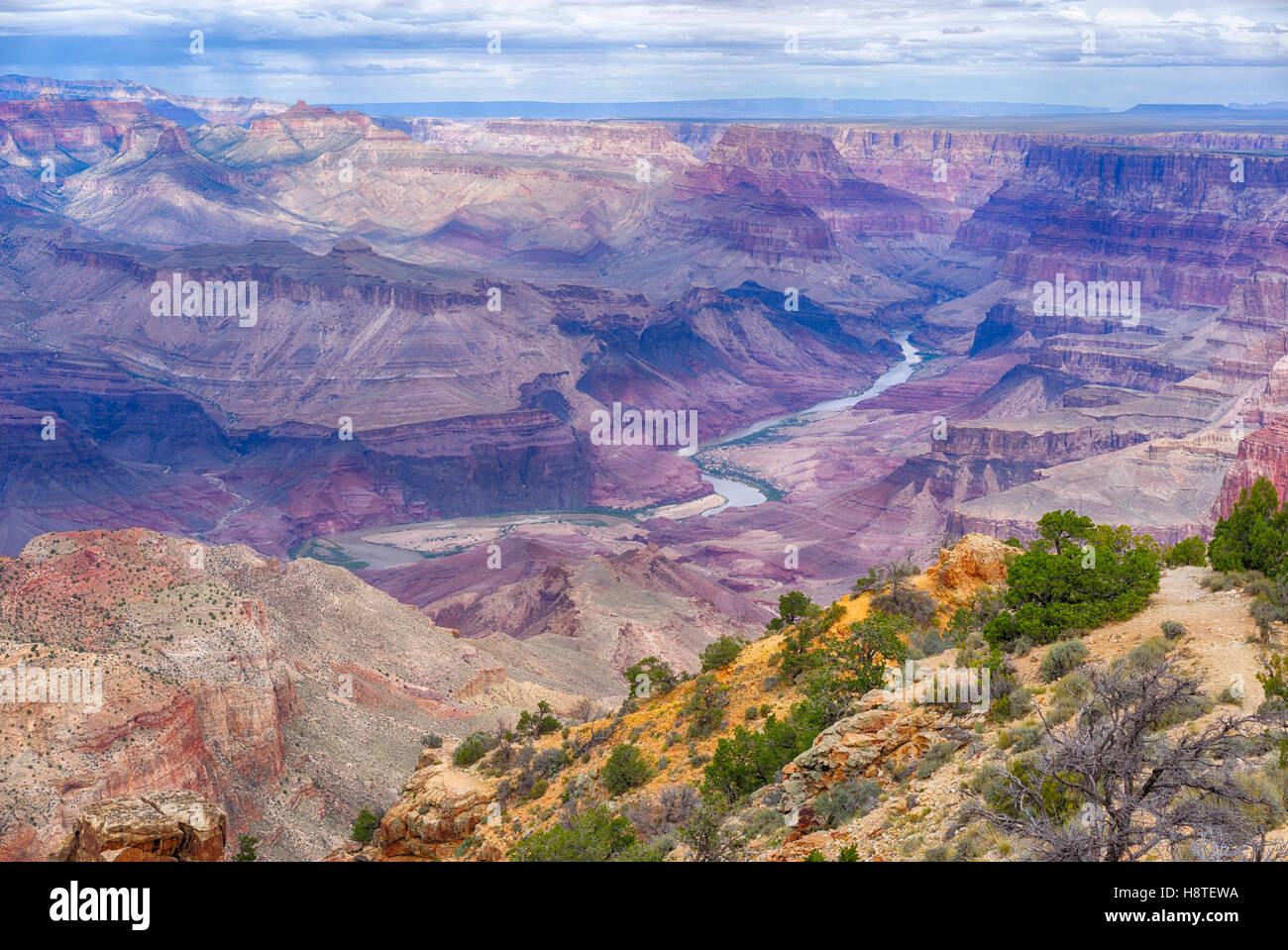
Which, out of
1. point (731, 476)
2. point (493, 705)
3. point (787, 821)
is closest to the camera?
point (787, 821)

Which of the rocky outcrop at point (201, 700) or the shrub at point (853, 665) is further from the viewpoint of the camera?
the rocky outcrop at point (201, 700)

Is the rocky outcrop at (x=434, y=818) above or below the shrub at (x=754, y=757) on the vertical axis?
below

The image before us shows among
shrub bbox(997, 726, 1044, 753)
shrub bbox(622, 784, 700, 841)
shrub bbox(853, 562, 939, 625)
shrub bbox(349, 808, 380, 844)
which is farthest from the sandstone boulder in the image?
shrub bbox(349, 808, 380, 844)

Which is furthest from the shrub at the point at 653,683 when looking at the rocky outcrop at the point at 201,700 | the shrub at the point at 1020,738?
the shrub at the point at 1020,738

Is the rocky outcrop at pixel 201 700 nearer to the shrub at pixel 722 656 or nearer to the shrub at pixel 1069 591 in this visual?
the shrub at pixel 722 656

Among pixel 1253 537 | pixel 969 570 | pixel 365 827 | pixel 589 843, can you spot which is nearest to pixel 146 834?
pixel 589 843

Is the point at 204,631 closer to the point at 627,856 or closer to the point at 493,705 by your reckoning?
the point at 493,705
